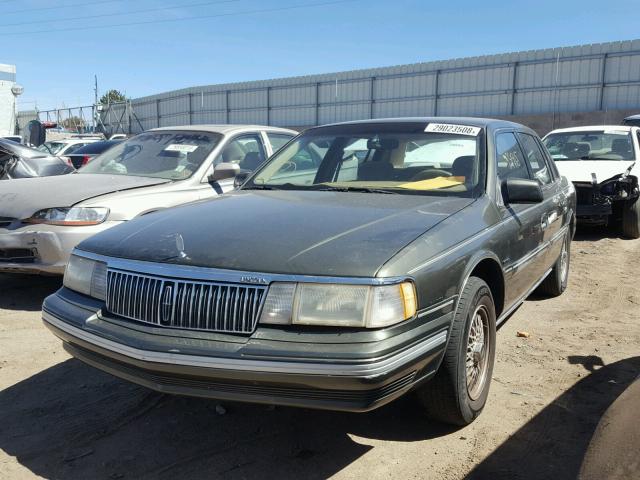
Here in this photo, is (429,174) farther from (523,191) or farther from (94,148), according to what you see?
(94,148)

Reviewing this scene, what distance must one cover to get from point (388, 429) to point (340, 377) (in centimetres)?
98

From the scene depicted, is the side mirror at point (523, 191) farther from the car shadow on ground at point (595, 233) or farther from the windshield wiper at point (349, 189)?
the car shadow on ground at point (595, 233)

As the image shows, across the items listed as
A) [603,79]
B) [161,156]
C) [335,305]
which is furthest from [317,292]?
[603,79]

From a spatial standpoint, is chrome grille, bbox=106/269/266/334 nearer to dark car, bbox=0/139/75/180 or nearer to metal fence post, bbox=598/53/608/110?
dark car, bbox=0/139/75/180

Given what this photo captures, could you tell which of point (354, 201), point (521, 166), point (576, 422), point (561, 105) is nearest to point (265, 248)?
point (354, 201)

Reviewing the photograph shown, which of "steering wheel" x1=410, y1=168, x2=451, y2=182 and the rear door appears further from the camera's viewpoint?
"steering wheel" x1=410, y1=168, x2=451, y2=182

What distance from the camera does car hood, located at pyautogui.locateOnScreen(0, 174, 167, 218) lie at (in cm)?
502

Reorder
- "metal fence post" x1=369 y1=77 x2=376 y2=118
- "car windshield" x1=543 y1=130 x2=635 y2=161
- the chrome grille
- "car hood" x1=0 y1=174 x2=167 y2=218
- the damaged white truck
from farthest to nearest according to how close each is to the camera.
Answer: "metal fence post" x1=369 y1=77 x2=376 y2=118
"car windshield" x1=543 y1=130 x2=635 y2=161
the damaged white truck
"car hood" x1=0 y1=174 x2=167 y2=218
the chrome grille

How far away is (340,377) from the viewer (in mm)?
2271

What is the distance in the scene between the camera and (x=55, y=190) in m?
5.29

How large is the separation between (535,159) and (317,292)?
318cm

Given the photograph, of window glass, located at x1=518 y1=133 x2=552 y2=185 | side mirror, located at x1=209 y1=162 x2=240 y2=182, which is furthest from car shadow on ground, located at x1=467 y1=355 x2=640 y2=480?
side mirror, located at x1=209 y1=162 x2=240 y2=182

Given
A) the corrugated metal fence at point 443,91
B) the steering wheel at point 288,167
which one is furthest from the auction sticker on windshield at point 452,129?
the corrugated metal fence at point 443,91

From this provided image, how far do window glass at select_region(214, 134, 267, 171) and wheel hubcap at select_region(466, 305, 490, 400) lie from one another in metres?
3.56
